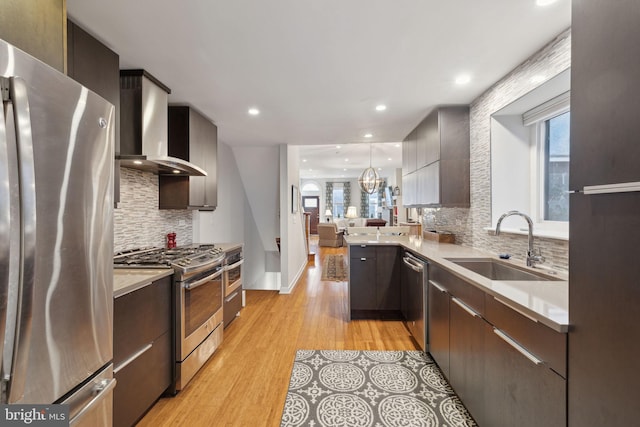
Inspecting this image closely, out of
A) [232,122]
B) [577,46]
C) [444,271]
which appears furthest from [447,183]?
[232,122]

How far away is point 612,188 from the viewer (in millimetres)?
805

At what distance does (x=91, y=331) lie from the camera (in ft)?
3.42

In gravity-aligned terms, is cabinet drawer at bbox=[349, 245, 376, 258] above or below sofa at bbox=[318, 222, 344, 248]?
above

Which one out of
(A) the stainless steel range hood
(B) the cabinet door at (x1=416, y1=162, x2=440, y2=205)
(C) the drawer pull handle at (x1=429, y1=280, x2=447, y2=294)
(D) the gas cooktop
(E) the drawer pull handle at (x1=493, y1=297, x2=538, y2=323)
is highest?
(A) the stainless steel range hood

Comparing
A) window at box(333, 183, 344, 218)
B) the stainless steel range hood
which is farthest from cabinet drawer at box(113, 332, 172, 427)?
window at box(333, 183, 344, 218)

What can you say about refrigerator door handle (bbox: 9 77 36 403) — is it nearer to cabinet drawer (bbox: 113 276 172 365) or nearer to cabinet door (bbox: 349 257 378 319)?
cabinet drawer (bbox: 113 276 172 365)

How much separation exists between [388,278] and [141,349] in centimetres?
243

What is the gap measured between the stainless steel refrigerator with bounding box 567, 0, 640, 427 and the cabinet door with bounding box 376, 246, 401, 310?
2252 millimetres

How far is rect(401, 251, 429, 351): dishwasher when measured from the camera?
96.0 inches

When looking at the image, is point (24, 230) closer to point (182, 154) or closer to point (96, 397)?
point (96, 397)

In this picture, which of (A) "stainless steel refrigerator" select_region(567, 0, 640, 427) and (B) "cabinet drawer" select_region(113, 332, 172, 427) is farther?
(B) "cabinet drawer" select_region(113, 332, 172, 427)

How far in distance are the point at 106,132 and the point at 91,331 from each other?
2.50ft

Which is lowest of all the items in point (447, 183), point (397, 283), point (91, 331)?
point (397, 283)

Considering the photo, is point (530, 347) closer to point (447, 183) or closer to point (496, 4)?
point (496, 4)
